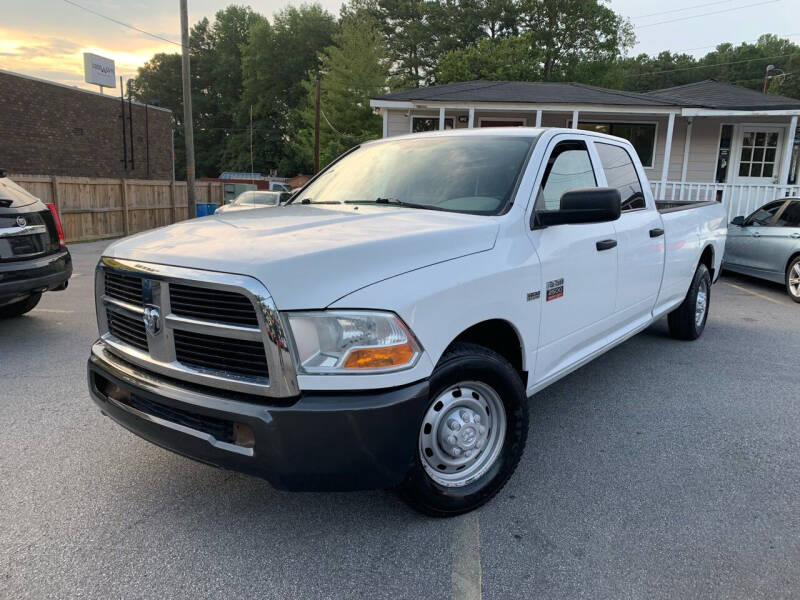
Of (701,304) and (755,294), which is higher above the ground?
(701,304)

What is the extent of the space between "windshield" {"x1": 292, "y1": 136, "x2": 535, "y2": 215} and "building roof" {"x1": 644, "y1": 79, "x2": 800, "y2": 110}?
1395 cm

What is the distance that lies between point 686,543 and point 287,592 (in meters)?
1.76

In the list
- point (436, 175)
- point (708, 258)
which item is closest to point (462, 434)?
point (436, 175)

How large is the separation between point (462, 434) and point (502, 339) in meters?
0.58

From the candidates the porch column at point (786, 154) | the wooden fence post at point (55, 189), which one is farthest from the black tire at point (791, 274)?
the wooden fence post at point (55, 189)

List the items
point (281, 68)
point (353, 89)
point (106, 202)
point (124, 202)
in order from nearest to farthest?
point (106, 202) < point (124, 202) < point (353, 89) < point (281, 68)

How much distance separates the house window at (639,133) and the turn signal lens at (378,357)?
16.6 meters

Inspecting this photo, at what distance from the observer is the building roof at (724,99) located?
15.5 meters

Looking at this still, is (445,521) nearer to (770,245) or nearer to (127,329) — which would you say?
(127,329)

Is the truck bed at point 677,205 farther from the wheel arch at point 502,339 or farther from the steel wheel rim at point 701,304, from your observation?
the wheel arch at point 502,339

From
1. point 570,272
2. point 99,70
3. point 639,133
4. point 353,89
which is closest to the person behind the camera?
point 570,272

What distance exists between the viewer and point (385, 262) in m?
2.38

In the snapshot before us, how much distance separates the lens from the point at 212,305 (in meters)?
2.33

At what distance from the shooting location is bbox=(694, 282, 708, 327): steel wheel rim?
6062 mm
